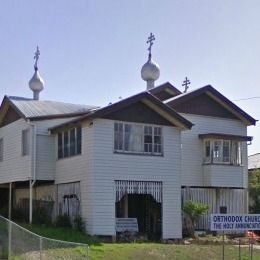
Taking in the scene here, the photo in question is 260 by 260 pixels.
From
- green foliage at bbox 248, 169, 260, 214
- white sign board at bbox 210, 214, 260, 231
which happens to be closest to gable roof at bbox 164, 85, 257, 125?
green foliage at bbox 248, 169, 260, 214

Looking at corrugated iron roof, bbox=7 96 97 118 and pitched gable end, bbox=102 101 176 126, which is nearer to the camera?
pitched gable end, bbox=102 101 176 126

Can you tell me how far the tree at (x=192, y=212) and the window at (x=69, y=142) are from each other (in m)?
5.84

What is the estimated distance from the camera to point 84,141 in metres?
25.7

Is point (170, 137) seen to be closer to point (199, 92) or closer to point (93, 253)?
point (199, 92)

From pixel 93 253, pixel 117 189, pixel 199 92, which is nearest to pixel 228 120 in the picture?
pixel 199 92

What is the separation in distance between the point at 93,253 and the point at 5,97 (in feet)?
48.7

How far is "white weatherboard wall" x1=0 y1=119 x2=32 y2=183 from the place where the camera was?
29.4 m

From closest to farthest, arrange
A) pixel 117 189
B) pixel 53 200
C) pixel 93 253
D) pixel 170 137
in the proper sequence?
pixel 93 253
pixel 117 189
pixel 170 137
pixel 53 200

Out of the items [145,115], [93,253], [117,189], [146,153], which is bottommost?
[93,253]

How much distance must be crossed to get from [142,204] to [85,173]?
451cm

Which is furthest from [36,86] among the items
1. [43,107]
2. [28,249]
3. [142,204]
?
[28,249]

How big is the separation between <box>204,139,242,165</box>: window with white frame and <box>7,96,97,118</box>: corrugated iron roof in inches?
261

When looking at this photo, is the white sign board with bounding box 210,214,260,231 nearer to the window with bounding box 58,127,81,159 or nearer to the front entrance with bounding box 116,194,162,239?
the front entrance with bounding box 116,194,162,239

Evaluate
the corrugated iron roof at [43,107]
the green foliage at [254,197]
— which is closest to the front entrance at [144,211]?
the corrugated iron roof at [43,107]
